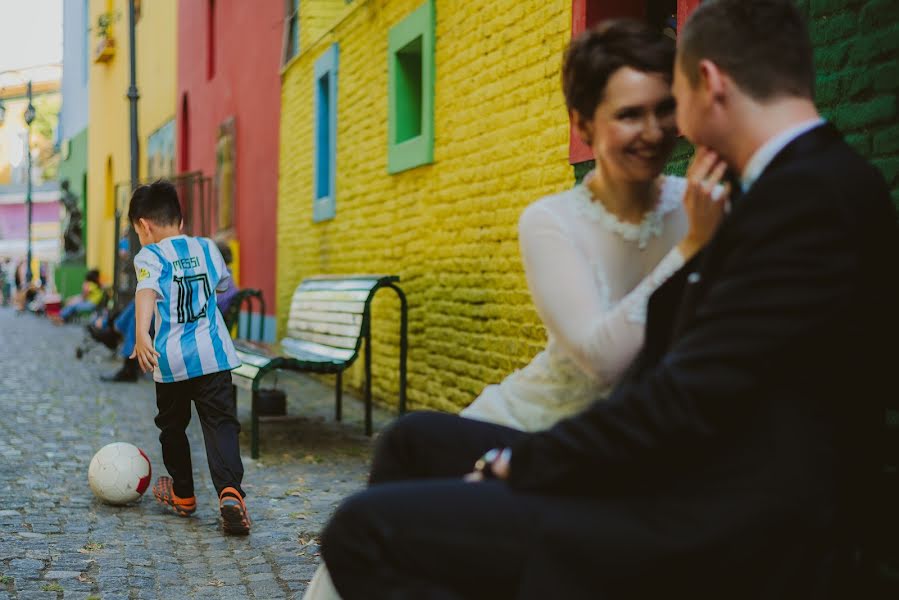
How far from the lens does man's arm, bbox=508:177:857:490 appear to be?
1865mm

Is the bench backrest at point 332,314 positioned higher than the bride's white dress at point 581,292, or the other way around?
the bride's white dress at point 581,292

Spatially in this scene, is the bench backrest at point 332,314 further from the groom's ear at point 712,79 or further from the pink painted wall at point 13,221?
the pink painted wall at point 13,221

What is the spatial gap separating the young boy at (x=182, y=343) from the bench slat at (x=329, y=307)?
229cm

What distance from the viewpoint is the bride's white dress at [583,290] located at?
7.78 feet

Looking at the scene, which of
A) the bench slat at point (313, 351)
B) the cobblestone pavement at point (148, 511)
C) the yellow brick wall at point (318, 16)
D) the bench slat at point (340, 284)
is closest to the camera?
the cobblestone pavement at point (148, 511)

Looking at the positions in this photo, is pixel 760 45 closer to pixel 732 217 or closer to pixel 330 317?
pixel 732 217

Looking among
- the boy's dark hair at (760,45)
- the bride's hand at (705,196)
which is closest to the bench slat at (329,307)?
the bride's hand at (705,196)

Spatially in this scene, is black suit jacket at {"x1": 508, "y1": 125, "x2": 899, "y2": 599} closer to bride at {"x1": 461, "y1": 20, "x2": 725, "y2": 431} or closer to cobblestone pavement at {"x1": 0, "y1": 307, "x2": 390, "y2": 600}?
bride at {"x1": 461, "y1": 20, "x2": 725, "y2": 431}

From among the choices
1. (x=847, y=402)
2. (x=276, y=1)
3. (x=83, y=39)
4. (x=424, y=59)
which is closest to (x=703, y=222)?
(x=847, y=402)

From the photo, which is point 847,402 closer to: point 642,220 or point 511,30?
point 642,220

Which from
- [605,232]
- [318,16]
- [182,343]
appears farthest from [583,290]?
[318,16]

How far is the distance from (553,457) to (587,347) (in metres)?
0.36

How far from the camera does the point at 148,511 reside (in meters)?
6.25

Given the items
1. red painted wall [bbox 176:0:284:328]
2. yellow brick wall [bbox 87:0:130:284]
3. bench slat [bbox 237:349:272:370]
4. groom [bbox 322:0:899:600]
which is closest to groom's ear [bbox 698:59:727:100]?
groom [bbox 322:0:899:600]
